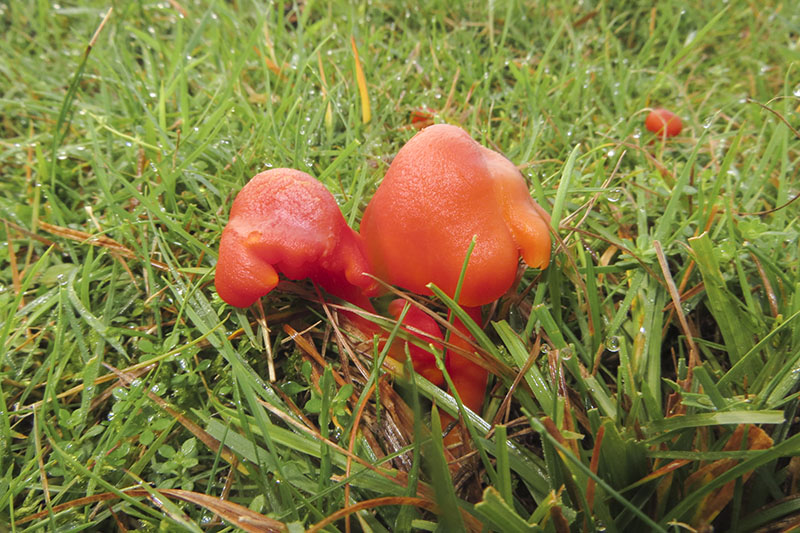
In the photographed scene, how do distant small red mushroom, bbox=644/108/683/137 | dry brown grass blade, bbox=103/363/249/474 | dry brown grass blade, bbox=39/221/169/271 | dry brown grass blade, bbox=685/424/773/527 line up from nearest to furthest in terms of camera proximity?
dry brown grass blade, bbox=685/424/773/527 → dry brown grass blade, bbox=103/363/249/474 → dry brown grass blade, bbox=39/221/169/271 → distant small red mushroom, bbox=644/108/683/137

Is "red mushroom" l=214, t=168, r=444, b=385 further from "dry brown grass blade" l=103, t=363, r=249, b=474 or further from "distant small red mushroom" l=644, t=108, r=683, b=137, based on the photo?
"distant small red mushroom" l=644, t=108, r=683, b=137

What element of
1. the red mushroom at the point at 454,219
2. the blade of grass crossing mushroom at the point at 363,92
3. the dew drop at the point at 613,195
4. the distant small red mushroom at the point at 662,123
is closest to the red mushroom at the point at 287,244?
the red mushroom at the point at 454,219

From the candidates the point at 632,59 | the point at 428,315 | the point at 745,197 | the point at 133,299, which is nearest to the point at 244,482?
the point at 428,315

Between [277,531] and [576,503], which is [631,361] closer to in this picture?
[576,503]

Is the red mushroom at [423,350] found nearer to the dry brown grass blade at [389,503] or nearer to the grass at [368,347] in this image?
the grass at [368,347]

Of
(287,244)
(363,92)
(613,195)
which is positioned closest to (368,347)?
(287,244)

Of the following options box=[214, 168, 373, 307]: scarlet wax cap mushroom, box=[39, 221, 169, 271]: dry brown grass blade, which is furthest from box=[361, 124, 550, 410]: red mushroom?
box=[39, 221, 169, 271]: dry brown grass blade
